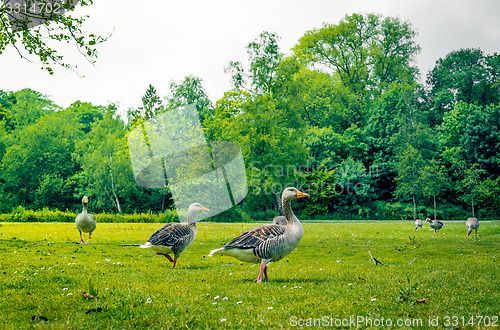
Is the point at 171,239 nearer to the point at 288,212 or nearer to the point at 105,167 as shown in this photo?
the point at 288,212

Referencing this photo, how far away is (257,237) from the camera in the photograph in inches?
338

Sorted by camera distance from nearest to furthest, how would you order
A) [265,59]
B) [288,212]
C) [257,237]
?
[257,237]
[288,212]
[265,59]

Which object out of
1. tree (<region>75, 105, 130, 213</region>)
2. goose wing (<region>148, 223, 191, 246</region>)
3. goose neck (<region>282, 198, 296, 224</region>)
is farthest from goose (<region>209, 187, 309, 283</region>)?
tree (<region>75, 105, 130, 213</region>)

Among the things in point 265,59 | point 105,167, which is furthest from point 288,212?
point 105,167

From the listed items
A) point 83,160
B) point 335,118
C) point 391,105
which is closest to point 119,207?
point 83,160

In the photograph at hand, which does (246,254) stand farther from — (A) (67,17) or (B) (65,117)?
(B) (65,117)

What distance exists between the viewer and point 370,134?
61.0 meters

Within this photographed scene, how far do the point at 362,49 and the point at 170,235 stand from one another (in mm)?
67210

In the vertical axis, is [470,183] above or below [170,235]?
below

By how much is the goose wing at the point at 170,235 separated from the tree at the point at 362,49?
6378 centimetres

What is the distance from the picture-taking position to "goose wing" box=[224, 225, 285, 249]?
8438mm

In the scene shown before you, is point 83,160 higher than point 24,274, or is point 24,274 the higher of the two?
point 83,160

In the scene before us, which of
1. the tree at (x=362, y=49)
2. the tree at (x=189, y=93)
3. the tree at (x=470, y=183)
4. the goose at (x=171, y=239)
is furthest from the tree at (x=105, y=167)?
Answer: the goose at (x=171, y=239)

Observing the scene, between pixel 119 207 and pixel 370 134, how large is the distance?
40815 mm
